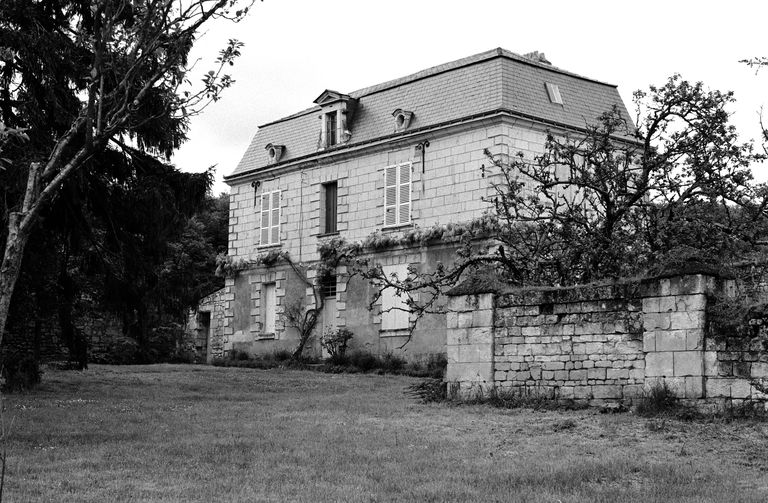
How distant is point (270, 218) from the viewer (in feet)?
103

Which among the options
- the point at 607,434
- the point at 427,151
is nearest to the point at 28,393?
the point at 607,434

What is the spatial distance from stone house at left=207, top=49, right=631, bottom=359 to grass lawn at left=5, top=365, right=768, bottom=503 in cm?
1040

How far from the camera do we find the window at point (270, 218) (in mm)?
31156

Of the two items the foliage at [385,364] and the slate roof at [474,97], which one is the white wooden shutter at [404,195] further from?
the foliage at [385,364]

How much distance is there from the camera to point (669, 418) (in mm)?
12992

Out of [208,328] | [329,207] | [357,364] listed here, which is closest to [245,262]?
[329,207]

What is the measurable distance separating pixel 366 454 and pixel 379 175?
58.5 ft

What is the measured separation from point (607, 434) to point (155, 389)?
10.1m


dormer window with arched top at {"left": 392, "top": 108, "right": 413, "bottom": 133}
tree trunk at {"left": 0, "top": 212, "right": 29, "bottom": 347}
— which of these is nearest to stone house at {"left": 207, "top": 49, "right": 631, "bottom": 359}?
dormer window with arched top at {"left": 392, "top": 108, "right": 413, "bottom": 133}

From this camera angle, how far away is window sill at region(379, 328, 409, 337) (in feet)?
87.9

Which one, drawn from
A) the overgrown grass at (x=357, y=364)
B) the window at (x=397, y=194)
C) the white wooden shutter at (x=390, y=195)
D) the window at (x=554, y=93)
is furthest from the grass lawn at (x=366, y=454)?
the window at (x=554, y=93)

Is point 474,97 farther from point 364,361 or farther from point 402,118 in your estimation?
point 364,361

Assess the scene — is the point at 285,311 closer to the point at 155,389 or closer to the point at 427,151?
the point at 427,151

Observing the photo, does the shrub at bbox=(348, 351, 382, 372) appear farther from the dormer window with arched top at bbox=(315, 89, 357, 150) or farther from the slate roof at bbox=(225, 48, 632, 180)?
the dormer window with arched top at bbox=(315, 89, 357, 150)
